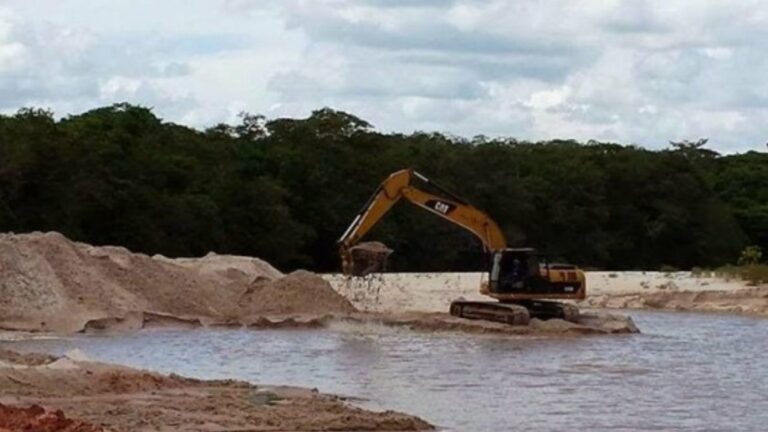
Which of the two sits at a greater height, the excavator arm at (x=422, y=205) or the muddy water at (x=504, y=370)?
the excavator arm at (x=422, y=205)

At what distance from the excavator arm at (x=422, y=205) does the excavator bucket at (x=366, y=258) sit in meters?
0.12

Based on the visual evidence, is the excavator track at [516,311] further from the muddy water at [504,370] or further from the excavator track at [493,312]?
the muddy water at [504,370]

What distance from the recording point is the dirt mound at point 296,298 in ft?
139

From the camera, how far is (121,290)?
4153cm

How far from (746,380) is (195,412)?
1249cm

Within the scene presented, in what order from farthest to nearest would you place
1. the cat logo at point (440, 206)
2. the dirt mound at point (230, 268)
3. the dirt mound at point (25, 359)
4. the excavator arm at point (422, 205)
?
the dirt mound at point (230, 268) < the cat logo at point (440, 206) < the excavator arm at point (422, 205) < the dirt mound at point (25, 359)

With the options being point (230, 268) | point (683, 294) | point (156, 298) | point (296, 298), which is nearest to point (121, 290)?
point (156, 298)

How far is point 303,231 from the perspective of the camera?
240 feet

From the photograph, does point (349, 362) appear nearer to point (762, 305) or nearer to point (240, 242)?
point (762, 305)

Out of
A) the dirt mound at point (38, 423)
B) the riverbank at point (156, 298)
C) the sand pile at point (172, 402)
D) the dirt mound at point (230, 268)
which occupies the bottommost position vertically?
the sand pile at point (172, 402)

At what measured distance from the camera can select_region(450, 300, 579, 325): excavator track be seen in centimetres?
3778

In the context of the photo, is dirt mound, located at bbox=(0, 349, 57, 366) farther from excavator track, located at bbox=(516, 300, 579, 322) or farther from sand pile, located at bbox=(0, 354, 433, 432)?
excavator track, located at bbox=(516, 300, 579, 322)

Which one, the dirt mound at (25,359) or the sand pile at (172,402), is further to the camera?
the dirt mound at (25,359)

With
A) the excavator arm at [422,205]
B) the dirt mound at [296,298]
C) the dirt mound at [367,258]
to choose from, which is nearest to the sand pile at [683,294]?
the dirt mound at [296,298]
